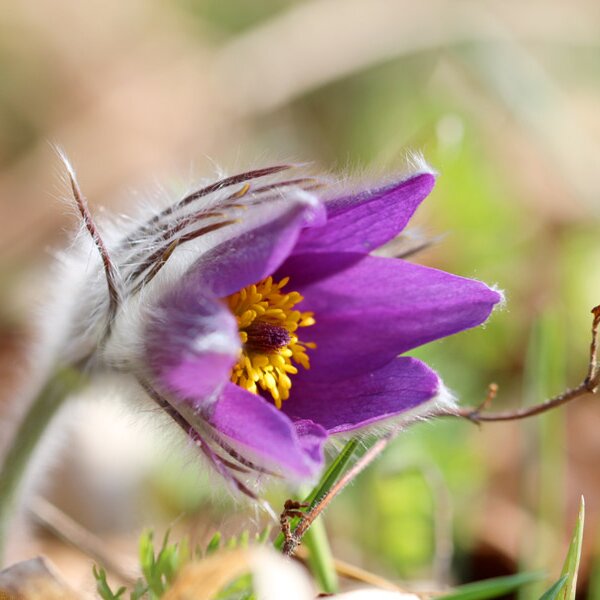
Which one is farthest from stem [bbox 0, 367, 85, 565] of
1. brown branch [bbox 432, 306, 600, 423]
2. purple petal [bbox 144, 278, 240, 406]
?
brown branch [bbox 432, 306, 600, 423]

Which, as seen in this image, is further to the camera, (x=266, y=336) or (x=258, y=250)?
(x=266, y=336)

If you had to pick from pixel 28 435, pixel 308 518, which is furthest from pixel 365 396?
pixel 28 435

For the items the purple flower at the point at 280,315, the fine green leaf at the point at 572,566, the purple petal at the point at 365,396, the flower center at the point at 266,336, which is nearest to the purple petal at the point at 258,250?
the purple flower at the point at 280,315

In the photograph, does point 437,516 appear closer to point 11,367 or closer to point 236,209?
point 236,209

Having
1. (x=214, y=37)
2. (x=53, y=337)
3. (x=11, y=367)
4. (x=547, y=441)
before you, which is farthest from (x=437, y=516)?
(x=214, y=37)

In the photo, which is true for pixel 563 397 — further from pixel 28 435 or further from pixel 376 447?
pixel 28 435

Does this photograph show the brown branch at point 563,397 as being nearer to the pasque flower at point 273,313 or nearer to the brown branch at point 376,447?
the brown branch at point 376,447
